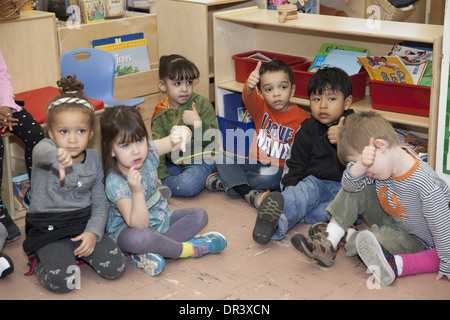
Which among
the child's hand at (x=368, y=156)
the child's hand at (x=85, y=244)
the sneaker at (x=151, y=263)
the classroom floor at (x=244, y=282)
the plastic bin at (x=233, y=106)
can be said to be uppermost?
the child's hand at (x=368, y=156)

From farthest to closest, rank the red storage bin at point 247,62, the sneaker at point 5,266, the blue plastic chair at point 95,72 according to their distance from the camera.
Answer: the red storage bin at point 247,62
the blue plastic chair at point 95,72
the sneaker at point 5,266

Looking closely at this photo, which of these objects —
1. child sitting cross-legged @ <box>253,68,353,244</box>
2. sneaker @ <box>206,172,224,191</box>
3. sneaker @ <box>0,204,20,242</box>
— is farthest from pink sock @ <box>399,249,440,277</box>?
sneaker @ <box>0,204,20,242</box>

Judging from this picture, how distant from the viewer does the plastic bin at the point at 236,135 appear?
2.99 meters

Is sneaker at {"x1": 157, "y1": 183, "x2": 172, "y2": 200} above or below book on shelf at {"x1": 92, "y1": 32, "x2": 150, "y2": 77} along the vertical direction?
below

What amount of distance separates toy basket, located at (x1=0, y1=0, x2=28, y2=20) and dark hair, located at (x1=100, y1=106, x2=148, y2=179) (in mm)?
982

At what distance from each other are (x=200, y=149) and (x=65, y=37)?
1241 millimetres

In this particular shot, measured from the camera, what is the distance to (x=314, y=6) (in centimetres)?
382

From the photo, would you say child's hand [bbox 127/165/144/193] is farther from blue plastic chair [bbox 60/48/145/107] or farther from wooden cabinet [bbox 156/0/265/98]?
wooden cabinet [bbox 156/0/265/98]

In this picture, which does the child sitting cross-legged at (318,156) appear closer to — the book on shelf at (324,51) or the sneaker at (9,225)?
the book on shelf at (324,51)

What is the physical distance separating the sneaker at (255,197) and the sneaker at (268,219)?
1.00ft

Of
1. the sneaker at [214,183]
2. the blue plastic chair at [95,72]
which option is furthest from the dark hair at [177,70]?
the sneaker at [214,183]

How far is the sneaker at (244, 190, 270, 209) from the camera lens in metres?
2.64

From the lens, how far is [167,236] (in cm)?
226

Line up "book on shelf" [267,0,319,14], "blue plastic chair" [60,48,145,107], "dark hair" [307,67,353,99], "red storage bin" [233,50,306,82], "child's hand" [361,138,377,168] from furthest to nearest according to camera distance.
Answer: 1. "book on shelf" [267,0,319,14]
2. "red storage bin" [233,50,306,82]
3. "blue plastic chair" [60,48,145,107]
4. "dark hair" [307,67,353,99]
5. "child's hand" [361,138,377,168]
